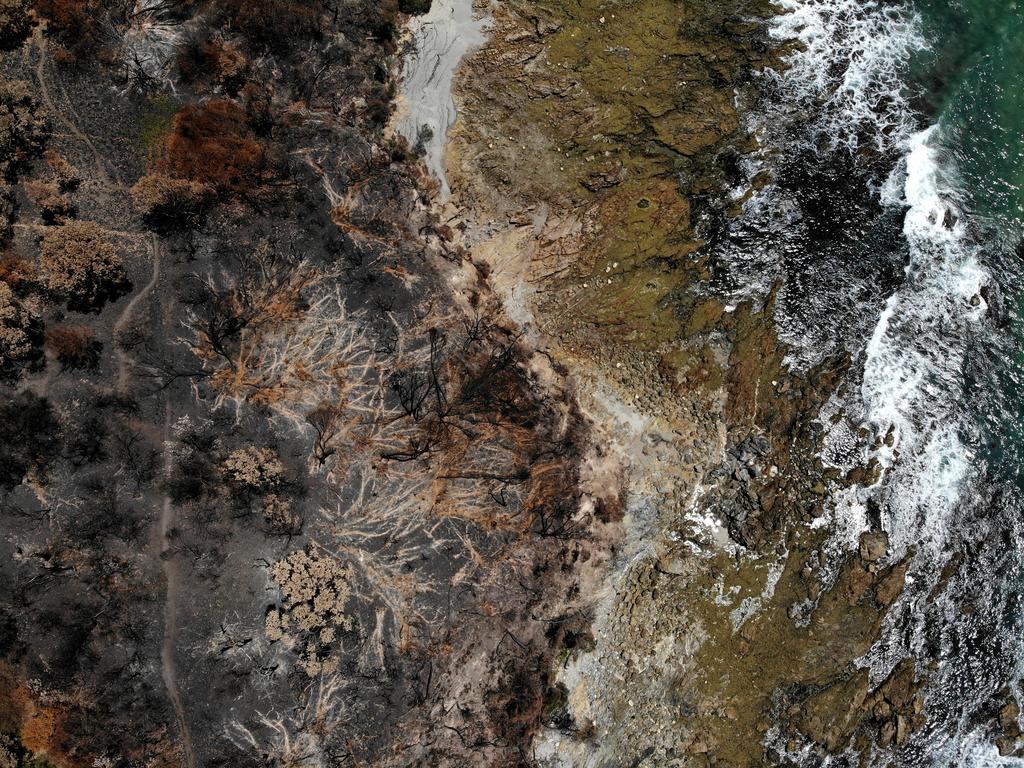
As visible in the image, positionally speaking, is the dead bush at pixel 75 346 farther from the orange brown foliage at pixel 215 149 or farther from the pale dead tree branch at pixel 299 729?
the pale dead tree branch at pixel 299 729

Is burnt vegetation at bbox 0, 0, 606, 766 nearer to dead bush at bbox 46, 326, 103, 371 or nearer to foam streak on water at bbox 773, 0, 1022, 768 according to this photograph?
dead bush at bbox 46, 326, 103, 371

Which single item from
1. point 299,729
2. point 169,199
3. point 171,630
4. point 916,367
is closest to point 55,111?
point 169,199

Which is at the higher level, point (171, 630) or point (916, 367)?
point (916, 367)

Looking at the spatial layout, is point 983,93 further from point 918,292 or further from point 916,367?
point 916,367

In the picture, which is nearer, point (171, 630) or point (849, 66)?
→ point (171, 630)

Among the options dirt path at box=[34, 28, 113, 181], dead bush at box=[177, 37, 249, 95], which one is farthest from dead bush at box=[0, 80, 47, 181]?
dead bush at box=[177, 37, 249, 95]

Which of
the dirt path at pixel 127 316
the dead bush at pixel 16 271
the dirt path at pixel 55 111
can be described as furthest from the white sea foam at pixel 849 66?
the dead bush at pixel 16 271
